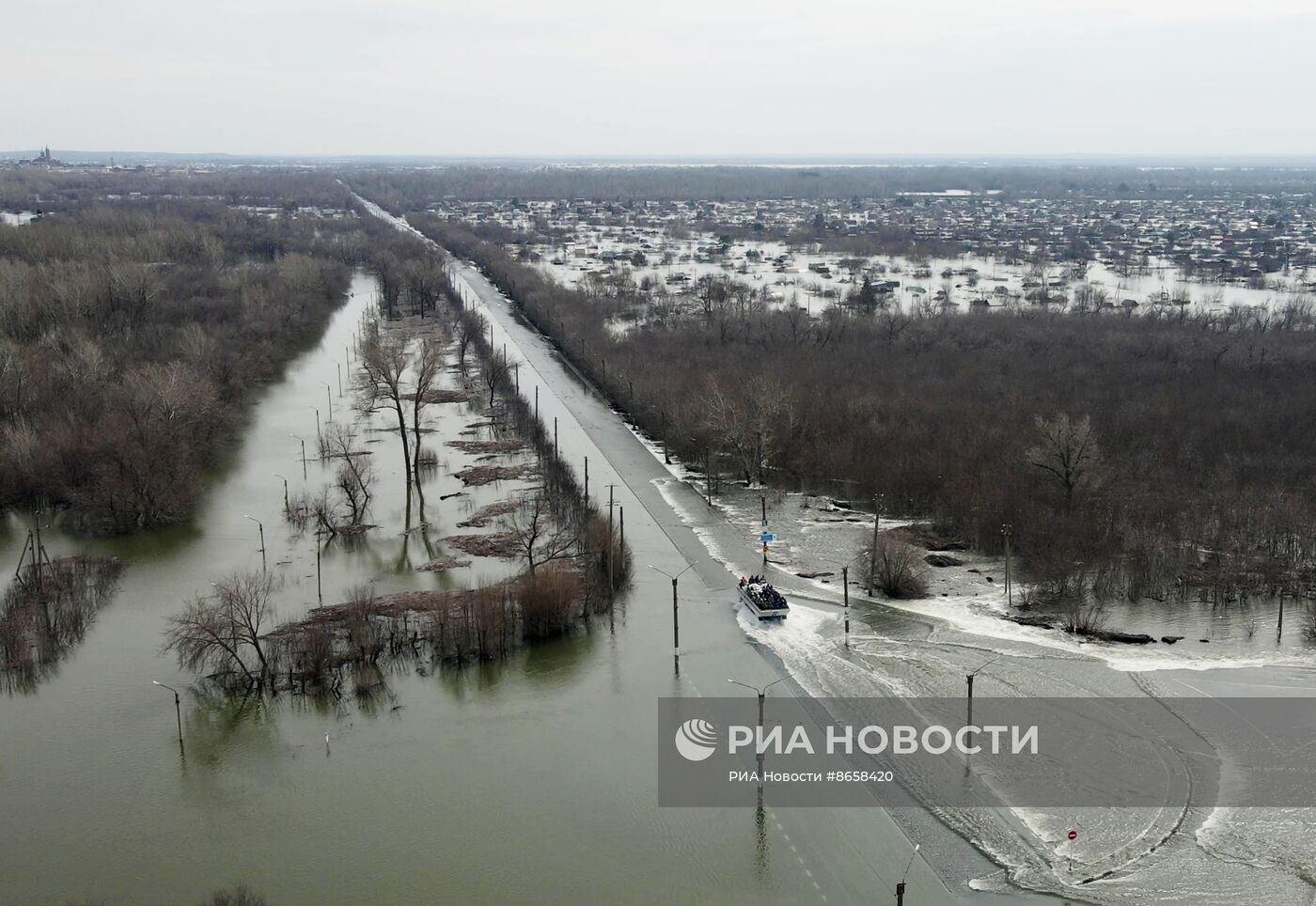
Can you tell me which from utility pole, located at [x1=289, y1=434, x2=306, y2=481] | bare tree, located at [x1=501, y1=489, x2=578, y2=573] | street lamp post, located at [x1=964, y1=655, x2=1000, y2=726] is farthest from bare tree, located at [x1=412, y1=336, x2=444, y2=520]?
street lamp post, located at [x1=964, y1=655, x2=1000, y2=726]

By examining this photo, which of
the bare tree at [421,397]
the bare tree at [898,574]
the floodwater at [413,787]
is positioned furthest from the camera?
the bare tree at [421,397]

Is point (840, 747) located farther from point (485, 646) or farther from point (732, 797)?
point (485, 646)

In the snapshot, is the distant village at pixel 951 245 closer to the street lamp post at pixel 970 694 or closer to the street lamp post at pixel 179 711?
the street lamp post at pixel 970 694

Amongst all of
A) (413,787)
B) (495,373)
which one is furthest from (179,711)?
(495,373)

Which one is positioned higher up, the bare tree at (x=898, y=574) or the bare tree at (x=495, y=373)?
the bare tree at (x=495, y=373)

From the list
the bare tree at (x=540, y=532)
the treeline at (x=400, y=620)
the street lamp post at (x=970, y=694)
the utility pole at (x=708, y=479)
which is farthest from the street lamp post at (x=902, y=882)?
the utility pole at (x=708, y=479)

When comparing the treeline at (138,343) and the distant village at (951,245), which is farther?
the distant village at (951,245)
